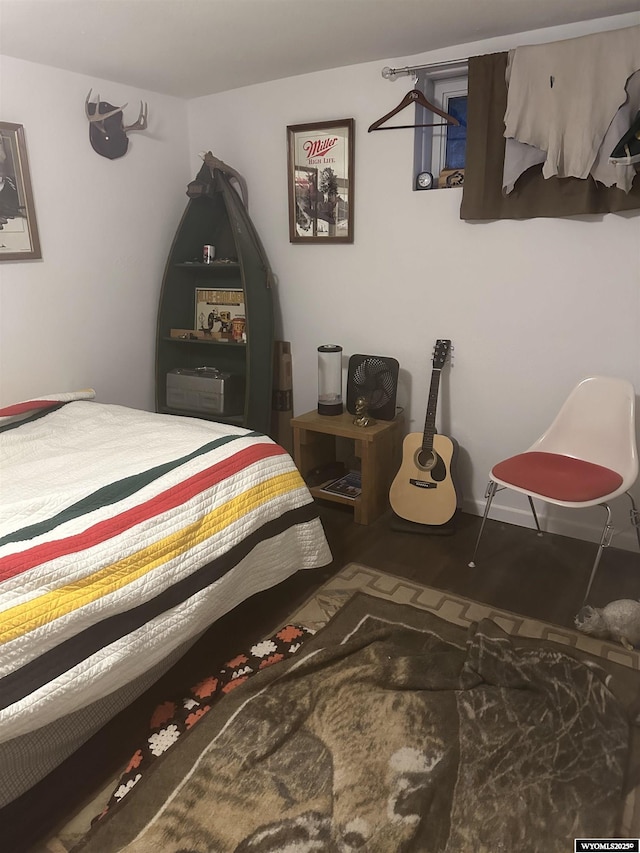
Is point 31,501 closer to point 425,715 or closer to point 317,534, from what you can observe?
point 317,534

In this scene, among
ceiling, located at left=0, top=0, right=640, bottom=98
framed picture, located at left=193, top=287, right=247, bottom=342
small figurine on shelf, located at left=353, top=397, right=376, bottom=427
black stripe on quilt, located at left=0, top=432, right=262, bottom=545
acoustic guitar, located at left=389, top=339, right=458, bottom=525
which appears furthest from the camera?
framed picture, located at left=193, top=287, right=247, bottom=342

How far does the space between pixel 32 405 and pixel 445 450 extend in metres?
1.93

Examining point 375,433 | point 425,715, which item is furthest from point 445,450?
point 425,715

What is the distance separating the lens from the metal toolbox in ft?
10.8

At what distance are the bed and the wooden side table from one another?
664 millimetres

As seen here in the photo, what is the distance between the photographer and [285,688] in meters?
1.83

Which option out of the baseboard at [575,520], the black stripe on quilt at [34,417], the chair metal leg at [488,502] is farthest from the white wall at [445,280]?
the black stripe on quilt at [34,417]

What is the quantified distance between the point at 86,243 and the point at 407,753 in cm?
276

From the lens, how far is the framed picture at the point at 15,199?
8.61 ft

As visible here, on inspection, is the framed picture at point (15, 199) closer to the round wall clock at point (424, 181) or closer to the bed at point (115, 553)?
the bed at point (115, 553)

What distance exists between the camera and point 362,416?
3.02 meters

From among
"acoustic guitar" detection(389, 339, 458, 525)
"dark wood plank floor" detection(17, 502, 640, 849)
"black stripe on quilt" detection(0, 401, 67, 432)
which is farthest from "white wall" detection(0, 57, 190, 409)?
"acoustic guitar" detection(389, 339, 458, 525)

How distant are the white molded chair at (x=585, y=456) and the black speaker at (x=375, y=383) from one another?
0.76 m

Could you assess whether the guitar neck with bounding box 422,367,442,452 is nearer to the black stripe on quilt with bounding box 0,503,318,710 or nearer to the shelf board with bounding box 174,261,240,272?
the black stripe on quilt with bounding box 0,503,318,710
